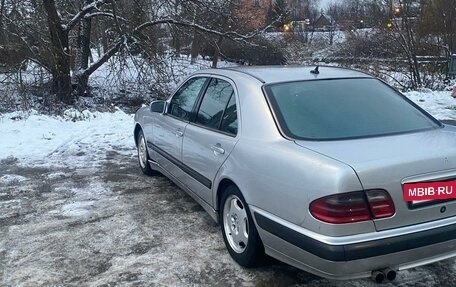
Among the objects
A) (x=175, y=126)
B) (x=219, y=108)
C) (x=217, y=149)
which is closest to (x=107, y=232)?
(x=175, y=126)

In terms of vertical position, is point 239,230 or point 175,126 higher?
point 175,126

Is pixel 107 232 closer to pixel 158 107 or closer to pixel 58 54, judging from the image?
pixel 158 107

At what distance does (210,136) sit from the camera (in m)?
4.18

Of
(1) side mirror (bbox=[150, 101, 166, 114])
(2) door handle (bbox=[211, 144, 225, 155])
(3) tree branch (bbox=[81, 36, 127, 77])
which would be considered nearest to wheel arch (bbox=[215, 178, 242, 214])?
(2) door handle (bbox=[211, 144, 225, 155])

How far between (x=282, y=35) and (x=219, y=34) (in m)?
9.14

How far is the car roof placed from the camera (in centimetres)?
405

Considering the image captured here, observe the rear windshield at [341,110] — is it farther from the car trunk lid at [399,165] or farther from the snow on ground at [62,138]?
the snow on ground at [62,138]

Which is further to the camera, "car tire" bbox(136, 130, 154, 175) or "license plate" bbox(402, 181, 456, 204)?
"car tire" bbox(136, 130, 154, 175)

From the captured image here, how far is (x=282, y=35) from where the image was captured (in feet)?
84.7

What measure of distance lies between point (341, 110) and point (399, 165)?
903 mm

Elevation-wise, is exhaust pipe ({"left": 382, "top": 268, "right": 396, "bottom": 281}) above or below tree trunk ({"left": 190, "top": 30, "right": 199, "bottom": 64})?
below

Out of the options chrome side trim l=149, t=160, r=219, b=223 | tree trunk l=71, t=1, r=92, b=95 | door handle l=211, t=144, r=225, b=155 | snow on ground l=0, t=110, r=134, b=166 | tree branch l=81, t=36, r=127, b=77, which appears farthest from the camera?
tree trunk l=71, t=1, r=92, b=95

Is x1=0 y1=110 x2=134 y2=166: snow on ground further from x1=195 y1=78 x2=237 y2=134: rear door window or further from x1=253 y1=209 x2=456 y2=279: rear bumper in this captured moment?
x1=253 y1=209 x2=456 y2=279: rear bumper

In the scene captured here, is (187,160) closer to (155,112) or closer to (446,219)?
(155,112)
